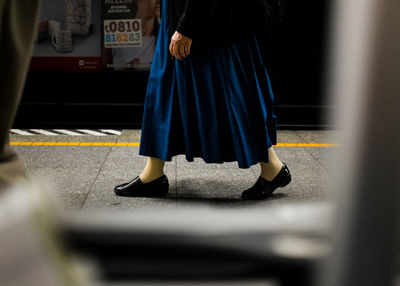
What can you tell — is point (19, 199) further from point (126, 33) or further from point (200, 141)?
point (126, 33)

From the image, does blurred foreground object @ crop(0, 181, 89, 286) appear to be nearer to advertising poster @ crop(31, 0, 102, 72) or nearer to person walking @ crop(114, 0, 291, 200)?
person walking @ crop(114, 0, 291, 200)

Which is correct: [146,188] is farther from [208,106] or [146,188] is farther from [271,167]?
[271,167]

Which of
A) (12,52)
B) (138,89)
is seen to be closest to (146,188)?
(12,52)

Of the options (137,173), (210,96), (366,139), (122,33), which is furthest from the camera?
(122,33)

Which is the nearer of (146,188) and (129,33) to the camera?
(146,188)

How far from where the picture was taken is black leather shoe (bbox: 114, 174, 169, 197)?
2.94m

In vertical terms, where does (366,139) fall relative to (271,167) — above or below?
above

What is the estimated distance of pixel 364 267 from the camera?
0.32 meters

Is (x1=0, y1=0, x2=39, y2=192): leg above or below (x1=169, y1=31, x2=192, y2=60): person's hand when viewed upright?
above

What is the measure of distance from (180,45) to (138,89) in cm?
309

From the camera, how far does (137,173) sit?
3.64m

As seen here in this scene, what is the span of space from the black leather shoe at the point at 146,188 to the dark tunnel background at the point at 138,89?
2492 millimetres

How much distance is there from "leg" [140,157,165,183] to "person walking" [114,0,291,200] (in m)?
0.08

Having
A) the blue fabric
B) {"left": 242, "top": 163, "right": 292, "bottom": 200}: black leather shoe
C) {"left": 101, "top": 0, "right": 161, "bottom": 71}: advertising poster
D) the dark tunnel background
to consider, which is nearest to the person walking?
the blue fabric
